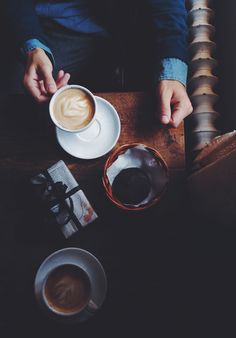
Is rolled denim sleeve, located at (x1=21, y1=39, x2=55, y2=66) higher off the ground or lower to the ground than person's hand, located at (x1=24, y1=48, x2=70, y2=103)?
higher

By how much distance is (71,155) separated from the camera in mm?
1376

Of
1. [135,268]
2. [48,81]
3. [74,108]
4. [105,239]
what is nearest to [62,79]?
[48,81]

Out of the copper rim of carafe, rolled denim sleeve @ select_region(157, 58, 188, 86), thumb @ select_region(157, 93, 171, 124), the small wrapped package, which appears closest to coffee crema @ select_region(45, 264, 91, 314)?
the small wrapped package

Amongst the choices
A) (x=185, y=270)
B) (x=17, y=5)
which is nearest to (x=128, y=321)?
(x=185, y=270)

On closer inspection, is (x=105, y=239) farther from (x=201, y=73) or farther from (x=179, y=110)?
(x=201, y=73)

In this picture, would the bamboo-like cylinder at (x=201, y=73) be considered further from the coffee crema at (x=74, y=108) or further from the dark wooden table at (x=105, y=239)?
the coffee crema at (x=74, y=108)

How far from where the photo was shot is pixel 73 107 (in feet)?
4.39

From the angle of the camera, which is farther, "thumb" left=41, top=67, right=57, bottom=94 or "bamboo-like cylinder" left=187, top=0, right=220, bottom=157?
"bamboo-like cylinder" left=187, top=0, right=220, bottom=157

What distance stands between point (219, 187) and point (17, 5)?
3.68 ft

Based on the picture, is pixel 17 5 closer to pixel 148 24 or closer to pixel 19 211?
pixel 148 24

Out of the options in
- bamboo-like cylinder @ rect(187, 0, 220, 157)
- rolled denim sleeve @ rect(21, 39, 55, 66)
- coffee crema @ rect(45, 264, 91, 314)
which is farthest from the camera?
bamboo-like cylinder @ rect(187, 0, 220, 157)

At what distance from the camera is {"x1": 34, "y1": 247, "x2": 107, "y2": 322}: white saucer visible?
130cm

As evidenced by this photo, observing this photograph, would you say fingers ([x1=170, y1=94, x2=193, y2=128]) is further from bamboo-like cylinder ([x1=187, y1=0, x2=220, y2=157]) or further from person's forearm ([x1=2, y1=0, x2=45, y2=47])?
person's forearm ([x1=2, y1=0, x2=45, y2=47])

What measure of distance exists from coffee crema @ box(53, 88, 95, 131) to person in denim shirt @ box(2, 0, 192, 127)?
0.07 m
